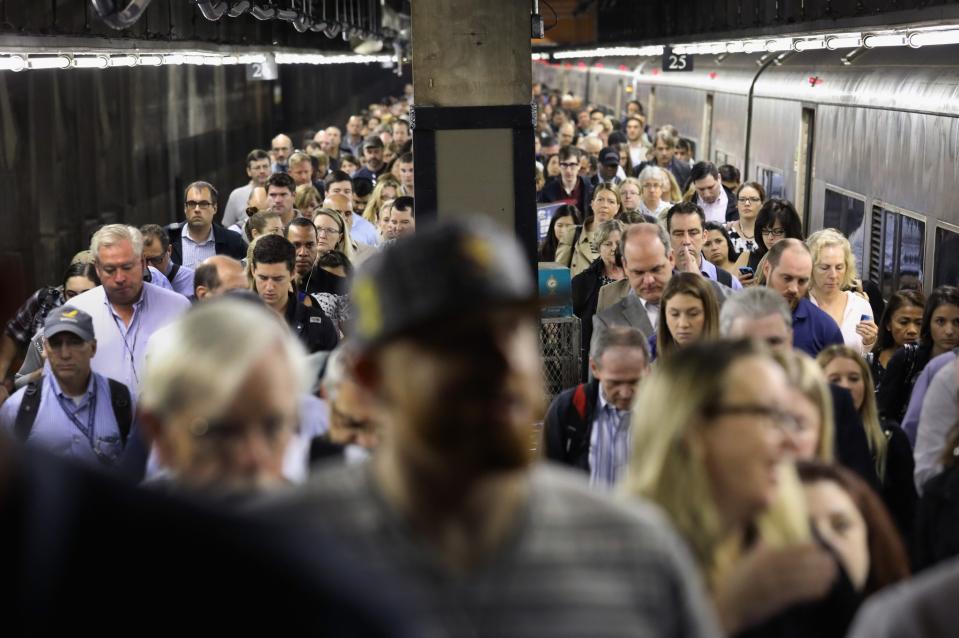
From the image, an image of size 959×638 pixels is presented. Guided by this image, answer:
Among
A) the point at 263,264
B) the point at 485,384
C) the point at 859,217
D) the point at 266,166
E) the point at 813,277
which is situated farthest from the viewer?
the point at 266,166

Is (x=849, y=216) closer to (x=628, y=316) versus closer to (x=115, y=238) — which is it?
(x=628, y=316)

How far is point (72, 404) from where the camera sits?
622 cm

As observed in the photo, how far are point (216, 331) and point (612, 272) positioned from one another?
675 cm

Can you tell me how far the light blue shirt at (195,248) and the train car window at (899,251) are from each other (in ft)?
16.8

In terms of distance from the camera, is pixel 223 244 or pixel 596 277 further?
pixel 223 244

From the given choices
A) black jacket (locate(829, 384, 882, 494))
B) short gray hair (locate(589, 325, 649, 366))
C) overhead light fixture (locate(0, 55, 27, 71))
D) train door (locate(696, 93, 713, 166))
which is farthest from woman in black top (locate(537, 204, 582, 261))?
train door (locate(696, 93, 713, 166))

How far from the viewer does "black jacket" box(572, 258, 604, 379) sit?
8.77 metres

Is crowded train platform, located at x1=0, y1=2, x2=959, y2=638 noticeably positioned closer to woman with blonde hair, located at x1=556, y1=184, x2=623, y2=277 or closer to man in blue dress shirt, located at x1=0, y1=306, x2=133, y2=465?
man in blue dress shirt, located at x1=0, y1=306, x2=133, y2=465

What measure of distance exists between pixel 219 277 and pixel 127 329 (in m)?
0.68

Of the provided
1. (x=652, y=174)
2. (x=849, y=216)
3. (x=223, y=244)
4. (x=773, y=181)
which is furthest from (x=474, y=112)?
(x=773, y=181)

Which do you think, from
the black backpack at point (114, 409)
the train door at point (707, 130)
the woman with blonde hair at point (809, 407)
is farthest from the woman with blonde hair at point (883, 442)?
the train door at point (707, 130)

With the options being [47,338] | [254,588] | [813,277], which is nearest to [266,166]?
[813,277]

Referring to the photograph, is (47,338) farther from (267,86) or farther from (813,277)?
(267,86)

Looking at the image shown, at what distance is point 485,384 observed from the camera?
1.96 meters
